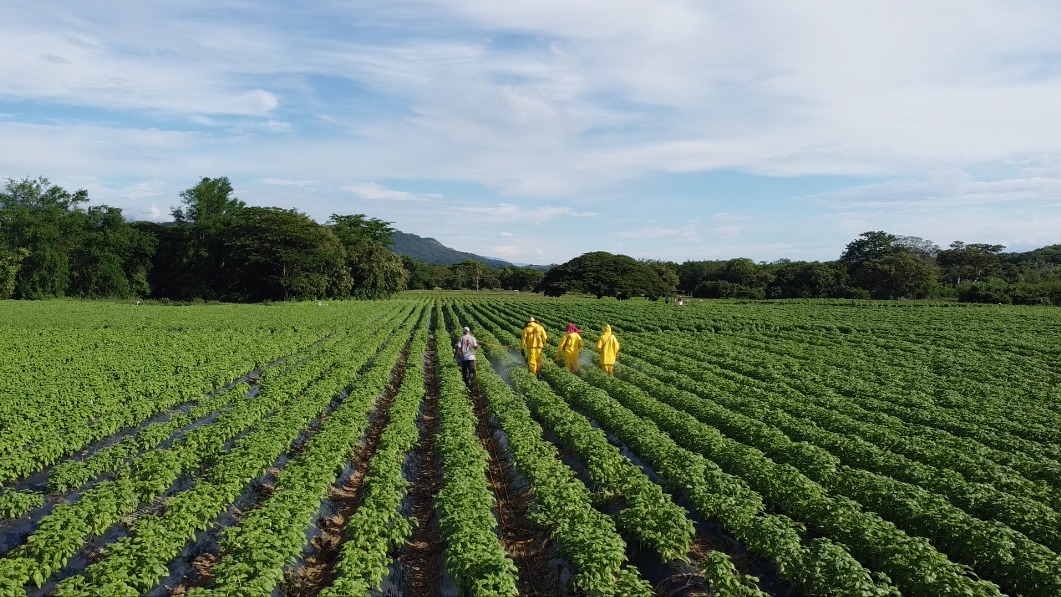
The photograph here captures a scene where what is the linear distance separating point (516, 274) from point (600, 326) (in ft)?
395

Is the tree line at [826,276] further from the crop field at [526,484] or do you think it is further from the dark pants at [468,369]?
the dark pants at [468,369]

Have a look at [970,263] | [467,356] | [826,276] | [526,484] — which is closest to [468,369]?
[467,356]

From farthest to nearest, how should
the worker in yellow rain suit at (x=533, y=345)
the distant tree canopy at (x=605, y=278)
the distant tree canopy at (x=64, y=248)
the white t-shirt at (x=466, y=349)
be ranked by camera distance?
the distant tree canopy at (x=605, y=278) → the distant tree canopy at (x=64, y=248) → the worker in yellow rain suit at (x=533, y=345) → the white t-shirt at (x=466, y=349)

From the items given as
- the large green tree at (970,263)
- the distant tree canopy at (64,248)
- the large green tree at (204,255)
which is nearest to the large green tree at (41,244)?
the distant tree canopy at (64,248)

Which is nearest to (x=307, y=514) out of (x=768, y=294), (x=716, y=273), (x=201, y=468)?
(x=201, y=468)

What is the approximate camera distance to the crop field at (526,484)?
6.24 metres

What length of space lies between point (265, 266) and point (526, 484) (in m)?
74.9

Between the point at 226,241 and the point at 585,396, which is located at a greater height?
the point at 226,241

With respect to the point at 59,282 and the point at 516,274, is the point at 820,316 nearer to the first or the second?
the point at 59,282

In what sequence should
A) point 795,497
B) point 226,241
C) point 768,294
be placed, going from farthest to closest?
point 768,294 < point 226,241 < point 795,497

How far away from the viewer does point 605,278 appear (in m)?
106

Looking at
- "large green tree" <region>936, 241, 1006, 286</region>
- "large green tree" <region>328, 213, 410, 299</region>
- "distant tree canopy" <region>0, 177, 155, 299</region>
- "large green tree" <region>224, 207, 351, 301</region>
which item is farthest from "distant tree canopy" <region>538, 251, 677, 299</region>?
"distant tree canopy" <region>0, 177, 155, 299</region>

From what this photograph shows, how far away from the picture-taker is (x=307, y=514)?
291 inches

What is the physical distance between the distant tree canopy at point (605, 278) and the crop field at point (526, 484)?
87.2 metres
